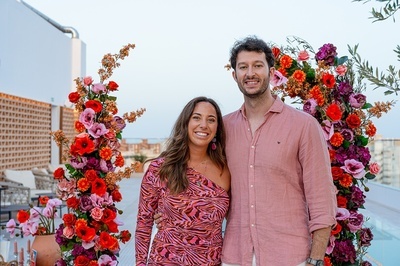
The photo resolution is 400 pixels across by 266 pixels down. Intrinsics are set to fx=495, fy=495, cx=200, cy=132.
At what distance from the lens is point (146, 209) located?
7.15 feet

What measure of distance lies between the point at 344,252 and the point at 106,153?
1.33 m

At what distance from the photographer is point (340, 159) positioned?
2561 mm

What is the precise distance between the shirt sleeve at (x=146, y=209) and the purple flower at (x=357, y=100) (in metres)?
1.13

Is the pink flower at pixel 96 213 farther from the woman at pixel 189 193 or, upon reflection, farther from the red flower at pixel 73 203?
the woman at pixel 189 193

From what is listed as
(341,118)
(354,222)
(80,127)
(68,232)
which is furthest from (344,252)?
(80,127)

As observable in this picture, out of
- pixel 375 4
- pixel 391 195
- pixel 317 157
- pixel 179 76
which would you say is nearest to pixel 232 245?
pixel 317 157

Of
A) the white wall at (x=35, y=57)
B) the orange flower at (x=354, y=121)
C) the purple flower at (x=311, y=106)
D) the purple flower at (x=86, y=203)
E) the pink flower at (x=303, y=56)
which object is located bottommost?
the purple flower at (x=86, y=203)

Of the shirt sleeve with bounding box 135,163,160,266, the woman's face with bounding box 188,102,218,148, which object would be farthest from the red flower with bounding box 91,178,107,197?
the woman's face with bounding box 188,102,218,148

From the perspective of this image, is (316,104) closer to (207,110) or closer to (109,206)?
(207,110)

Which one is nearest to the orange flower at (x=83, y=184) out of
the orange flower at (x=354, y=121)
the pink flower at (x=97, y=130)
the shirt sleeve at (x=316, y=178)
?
the pink flower at (x=97, y=130)

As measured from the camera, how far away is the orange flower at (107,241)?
8.27 feet

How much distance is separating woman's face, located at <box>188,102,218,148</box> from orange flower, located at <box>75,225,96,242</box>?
2.50 feet

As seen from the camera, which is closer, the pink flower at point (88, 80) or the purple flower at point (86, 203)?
the purple flower at point (86, 203)

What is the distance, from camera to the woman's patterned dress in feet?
6.66
